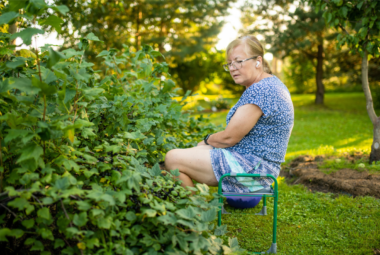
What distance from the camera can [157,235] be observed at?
166cm

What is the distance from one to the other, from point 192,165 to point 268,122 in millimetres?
646

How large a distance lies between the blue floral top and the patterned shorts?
6 centimetres

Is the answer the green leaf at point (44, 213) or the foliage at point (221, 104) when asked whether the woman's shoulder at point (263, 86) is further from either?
the foliage at point (221, 104)

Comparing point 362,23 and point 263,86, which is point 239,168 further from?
point 362,23

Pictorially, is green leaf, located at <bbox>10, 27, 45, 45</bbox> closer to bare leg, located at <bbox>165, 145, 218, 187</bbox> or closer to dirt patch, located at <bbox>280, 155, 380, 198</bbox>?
bare leg, located at <bbox>165, 145, 218, 187</bbox>

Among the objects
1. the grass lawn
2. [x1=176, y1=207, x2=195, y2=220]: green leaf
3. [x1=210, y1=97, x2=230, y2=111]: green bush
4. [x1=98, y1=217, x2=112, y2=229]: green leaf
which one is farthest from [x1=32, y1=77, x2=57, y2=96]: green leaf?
[x1=210, y1=97, x2=230, y2=111]: green bush

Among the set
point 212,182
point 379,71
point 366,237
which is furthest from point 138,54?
point 379,71

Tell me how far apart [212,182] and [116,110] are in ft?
2.95

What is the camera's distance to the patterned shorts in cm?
225

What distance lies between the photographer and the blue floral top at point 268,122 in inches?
86.9

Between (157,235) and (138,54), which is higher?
(138,54)

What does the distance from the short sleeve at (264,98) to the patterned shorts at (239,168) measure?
36cm

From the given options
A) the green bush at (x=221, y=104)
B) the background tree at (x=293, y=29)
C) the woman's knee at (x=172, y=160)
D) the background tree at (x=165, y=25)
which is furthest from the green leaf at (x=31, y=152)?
the green bush at (x=221, y=104)

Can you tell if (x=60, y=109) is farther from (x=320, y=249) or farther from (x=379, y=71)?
(x=379, y=71)
